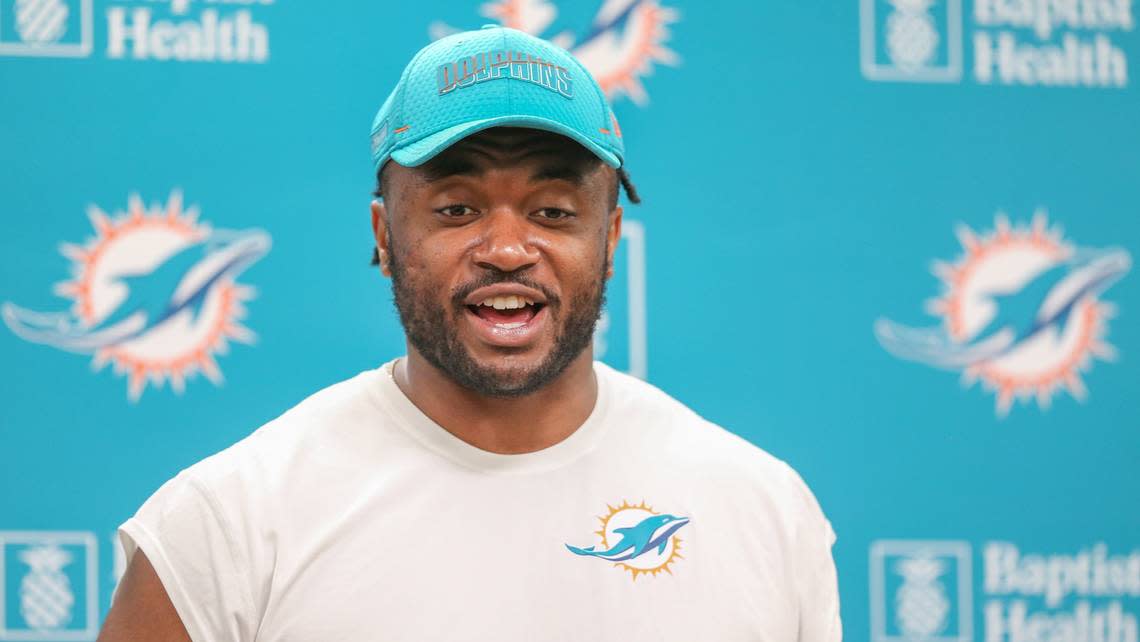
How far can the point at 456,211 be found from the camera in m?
1.29

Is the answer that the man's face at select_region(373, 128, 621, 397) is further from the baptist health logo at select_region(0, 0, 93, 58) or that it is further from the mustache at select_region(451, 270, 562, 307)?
the baptist health logo at select_region(0, 0, 93, 58)

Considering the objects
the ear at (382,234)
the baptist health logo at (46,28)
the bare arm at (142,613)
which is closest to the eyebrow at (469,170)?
the ear at (382,234)

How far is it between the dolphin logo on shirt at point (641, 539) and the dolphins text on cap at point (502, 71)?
1.39 feet

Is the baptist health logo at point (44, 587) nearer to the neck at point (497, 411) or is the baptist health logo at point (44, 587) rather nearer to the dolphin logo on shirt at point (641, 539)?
the neck at point (497, 411)

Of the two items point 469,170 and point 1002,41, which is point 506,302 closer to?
point 469,170

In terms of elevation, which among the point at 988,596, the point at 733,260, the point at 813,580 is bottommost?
the point at 988,596

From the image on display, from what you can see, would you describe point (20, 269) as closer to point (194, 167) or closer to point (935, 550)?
point (194, 167)

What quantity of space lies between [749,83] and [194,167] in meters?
0.89

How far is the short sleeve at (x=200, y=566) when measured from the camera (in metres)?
1.21

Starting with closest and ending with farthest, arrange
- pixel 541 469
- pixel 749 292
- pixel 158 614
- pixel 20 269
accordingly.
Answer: pixel 158 614 < pixel 541 469 < pixel 20 269 < pixel 749 292

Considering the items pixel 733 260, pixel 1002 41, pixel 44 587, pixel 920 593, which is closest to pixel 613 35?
pixel 733 260

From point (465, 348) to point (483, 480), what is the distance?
13 cm

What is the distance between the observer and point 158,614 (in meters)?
1.22

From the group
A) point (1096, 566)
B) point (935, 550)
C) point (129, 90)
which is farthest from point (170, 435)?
point (1096, 566)
